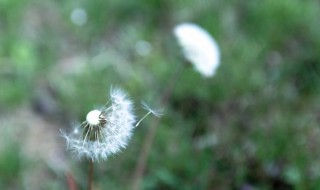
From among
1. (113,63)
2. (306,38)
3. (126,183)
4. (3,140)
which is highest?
(306,38)

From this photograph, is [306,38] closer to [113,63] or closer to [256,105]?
[256,105]

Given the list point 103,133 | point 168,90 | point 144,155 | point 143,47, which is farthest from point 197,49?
point 103,133

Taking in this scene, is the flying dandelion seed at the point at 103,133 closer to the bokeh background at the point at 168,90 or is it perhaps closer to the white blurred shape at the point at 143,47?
the bokeh background at the point at 168,90

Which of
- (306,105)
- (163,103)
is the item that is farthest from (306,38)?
(163,103)

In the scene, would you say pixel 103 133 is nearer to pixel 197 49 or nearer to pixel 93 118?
pixel 93 118

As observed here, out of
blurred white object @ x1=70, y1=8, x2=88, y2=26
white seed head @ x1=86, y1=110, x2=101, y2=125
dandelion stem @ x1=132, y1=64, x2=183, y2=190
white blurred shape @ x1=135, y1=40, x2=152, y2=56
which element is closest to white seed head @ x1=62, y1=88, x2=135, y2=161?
white seed head @ x1=86, y1=110, x2=101, y2=125

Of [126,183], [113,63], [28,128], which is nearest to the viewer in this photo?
[126,183]

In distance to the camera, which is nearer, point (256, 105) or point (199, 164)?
point (199, 164)
